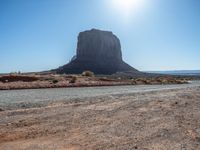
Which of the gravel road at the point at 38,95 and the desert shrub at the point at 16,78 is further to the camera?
the desert shrub at the point at 16,78

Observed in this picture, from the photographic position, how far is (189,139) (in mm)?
13328

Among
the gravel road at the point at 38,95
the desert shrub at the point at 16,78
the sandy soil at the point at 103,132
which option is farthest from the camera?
the desert shrub at the point at 16,78

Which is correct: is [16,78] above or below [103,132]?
above

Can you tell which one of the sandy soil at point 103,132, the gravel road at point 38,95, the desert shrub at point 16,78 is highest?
the desert shrub at point 16,78

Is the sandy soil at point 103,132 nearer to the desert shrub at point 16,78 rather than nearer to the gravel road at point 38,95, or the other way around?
the gravel road at point 38,95

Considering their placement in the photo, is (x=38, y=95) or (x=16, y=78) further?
(x=16, y=78)

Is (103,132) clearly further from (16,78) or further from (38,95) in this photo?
(16,78)

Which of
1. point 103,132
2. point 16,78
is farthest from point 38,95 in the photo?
point 16,78

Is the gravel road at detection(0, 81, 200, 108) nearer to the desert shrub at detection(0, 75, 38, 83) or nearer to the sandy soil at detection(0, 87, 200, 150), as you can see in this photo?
the sandy soil at detection(0, 87, 200, 150)

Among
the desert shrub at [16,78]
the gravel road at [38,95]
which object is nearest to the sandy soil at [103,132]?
the gravel road at [38,95]

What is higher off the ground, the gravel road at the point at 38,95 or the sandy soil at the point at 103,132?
the gravel road at the point at 38,95

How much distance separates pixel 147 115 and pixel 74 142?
8.18m

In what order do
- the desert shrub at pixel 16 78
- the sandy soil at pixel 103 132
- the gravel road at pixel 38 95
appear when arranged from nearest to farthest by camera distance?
1. the sandy soil at pixel 103 132
2. the gravel road at pixel 38 95
3. the desert shrub at pixel 16 78

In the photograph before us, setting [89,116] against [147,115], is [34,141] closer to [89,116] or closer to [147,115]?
[89,116]
